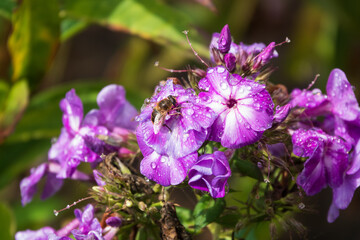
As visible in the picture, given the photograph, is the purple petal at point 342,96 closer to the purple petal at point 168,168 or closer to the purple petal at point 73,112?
the purple petal at point 168,168

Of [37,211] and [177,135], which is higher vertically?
[177,135]

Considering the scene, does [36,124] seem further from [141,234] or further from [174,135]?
[174,135]

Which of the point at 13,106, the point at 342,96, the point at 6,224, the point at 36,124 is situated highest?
the point at 342,96

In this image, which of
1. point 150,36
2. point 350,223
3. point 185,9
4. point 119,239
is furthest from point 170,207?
point 185,9

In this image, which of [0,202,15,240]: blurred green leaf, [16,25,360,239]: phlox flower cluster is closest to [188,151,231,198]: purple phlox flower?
[16,25,360,239]: phlox flower cluster

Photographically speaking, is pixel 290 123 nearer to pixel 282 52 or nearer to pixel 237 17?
pixel 237 17

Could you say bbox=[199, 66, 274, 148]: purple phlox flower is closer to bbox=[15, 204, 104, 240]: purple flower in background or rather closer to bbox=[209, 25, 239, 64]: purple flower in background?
bbox=[209, 25, 239, 64]: purple flower in background

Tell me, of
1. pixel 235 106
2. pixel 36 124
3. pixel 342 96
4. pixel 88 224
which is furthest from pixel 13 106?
pixel 342 96
